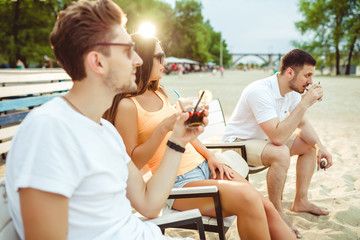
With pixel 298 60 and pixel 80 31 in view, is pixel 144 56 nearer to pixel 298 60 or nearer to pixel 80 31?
pixel 80 31

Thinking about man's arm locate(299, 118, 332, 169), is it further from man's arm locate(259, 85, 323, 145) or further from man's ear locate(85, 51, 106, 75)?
man's ear locate(85, 51, 106, 75)

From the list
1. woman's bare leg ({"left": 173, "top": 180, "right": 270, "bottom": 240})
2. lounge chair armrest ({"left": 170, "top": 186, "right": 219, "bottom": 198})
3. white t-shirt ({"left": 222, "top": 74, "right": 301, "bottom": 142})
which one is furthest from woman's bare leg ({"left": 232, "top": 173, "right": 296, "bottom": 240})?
white t-shirt ({"left": 222, "top": 74, "right": 301, "bottom": 142})

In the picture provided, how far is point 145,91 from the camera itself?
2449mm

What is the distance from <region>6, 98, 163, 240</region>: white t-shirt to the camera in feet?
3.13

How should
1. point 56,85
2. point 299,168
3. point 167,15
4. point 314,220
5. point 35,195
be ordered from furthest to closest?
point 167,15 < point 56,85 < point 299,168 < point 314,220 < point 35,195

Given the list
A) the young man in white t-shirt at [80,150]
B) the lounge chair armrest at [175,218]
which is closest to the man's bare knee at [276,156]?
the lounge chair armrest at [175,218]

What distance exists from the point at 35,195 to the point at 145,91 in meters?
1.59

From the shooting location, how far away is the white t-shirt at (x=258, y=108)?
3066mm

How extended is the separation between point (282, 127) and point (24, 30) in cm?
2776

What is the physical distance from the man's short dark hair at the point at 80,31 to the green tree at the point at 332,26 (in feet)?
142

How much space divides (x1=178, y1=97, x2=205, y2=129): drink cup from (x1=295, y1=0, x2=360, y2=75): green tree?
42841mm

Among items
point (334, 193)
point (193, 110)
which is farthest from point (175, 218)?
point (334, 193)

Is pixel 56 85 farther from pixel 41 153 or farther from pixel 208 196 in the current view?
pixel 41 153


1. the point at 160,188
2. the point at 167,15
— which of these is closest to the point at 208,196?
the point at 160,188
